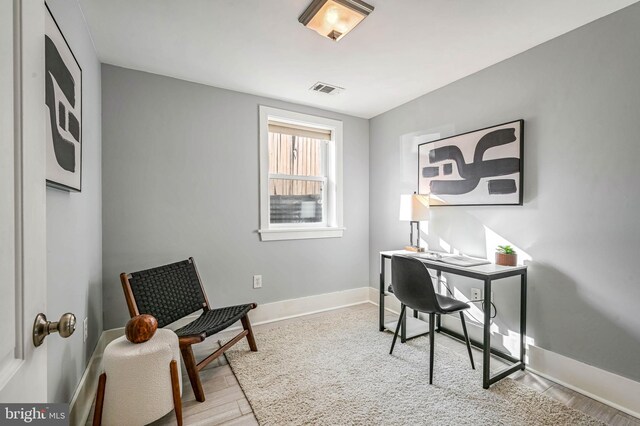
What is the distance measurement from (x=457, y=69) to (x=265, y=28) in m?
1.58

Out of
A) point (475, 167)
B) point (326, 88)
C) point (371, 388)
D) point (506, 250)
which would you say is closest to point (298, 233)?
point (326, 88)

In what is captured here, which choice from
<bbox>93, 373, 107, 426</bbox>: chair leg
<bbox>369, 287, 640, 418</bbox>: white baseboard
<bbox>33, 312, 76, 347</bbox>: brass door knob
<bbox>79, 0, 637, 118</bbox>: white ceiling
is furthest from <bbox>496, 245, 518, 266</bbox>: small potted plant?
<bbox>93, 373, 107, 426</bbox>: chair leg

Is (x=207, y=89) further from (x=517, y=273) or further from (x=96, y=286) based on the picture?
(x=517, y=273)

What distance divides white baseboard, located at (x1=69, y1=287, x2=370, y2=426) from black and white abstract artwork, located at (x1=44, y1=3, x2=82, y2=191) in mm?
1141

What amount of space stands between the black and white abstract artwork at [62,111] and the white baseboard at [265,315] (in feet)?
3.74

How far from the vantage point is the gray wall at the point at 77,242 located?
4.25 ft

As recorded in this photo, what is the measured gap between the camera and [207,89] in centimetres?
271

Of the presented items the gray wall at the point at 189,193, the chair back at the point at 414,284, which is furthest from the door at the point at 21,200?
the gray wall at the point at 189,193

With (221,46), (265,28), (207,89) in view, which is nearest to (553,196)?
(265,28)

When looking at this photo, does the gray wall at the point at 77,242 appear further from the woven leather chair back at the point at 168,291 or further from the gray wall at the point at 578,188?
the gray wall at the point at 578,188

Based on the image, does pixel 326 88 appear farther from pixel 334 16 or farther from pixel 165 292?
pixel 165 292

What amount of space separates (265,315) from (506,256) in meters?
2.22

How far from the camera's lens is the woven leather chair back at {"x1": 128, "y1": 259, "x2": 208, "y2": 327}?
2.01 meters

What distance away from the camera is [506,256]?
212cm
